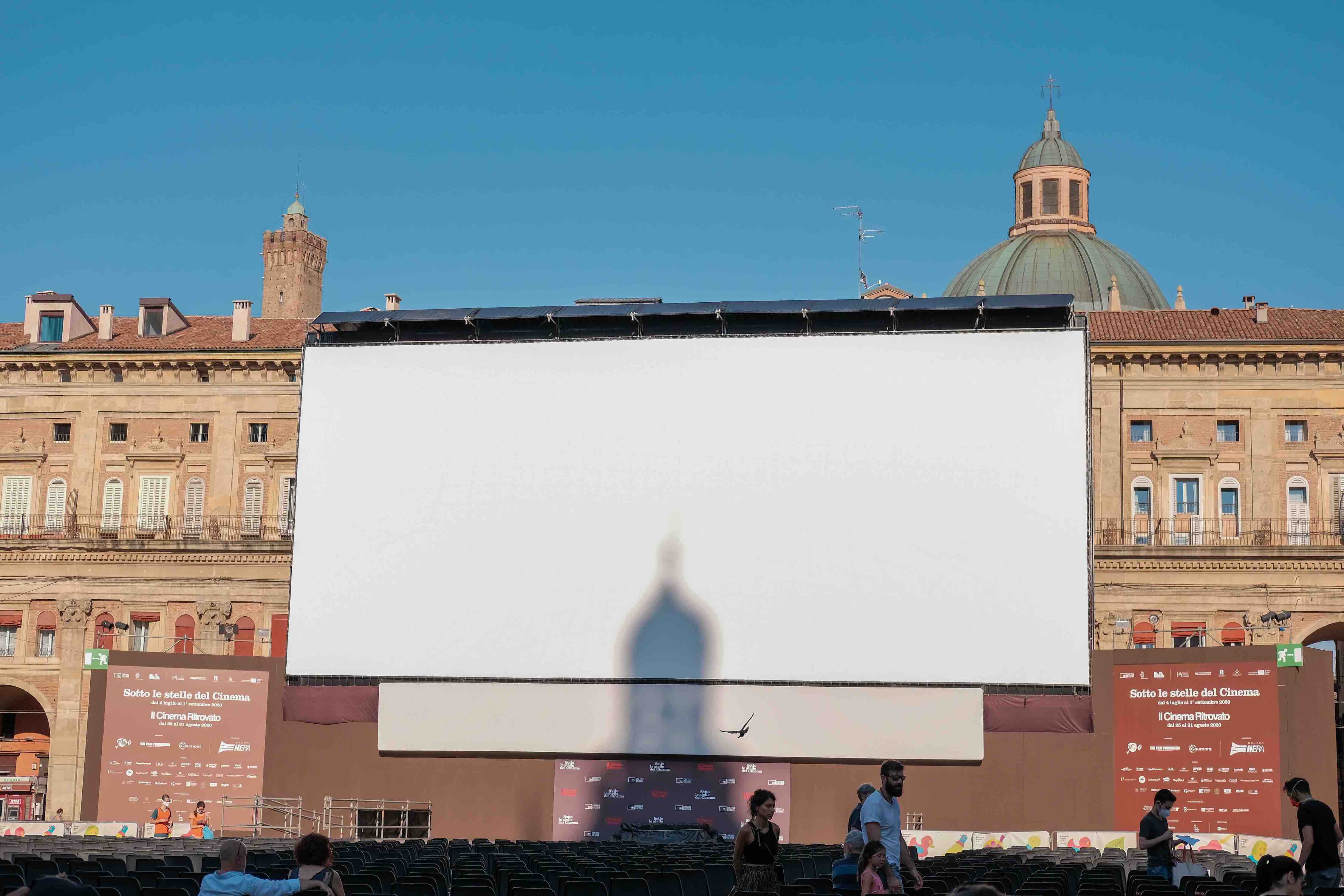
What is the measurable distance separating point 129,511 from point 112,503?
565 mm

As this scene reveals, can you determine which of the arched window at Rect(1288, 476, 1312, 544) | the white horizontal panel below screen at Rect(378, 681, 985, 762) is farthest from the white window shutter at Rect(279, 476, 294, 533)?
the arched window at Rect(1288, 476, 1312, 544)

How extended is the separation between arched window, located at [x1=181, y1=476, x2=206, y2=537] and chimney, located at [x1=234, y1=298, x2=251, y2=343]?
3955mm

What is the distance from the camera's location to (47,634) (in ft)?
135

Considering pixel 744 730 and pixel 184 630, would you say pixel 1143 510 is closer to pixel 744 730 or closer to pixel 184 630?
pixel 744 730

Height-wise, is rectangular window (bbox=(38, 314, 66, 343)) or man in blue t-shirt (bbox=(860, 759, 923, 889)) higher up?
rectangular window (bbox=(38, 314, 66, 343))

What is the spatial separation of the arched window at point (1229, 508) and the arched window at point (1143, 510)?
153 centimetres

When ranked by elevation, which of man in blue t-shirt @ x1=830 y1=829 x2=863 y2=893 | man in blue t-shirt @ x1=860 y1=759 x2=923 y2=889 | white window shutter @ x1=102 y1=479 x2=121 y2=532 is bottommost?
man in blue t-shirt @ x1=830 y1=829 x2=863 y2=893

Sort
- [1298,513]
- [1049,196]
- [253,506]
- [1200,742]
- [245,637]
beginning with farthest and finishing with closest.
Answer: [1049,196] < [253,506] < [245,637] < [1298,513] < [1200,742]

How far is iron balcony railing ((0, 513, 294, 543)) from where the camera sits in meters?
41.7

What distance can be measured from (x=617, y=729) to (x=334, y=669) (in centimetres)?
538

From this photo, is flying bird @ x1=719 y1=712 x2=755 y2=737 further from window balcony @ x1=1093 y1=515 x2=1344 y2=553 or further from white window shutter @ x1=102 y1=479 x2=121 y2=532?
white window shutter @ x1=102 y1=479 x2=121 y2=532

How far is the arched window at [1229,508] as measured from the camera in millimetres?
39219

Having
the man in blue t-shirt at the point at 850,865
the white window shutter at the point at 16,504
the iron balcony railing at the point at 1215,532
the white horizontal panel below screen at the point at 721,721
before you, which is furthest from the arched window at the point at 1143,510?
the man in blue t-shirt at the point at 850,865

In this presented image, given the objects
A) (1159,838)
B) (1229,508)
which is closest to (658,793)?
(1159,838)
